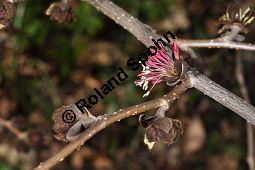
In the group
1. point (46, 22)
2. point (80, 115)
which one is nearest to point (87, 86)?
point (46, 22)

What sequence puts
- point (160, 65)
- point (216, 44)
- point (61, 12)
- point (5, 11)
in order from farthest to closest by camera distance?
1. point (61, 12)
2. point (216, 44)
3. point (5, 11)
4. point (160, 65)

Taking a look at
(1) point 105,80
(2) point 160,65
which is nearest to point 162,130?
(2) point 160,65

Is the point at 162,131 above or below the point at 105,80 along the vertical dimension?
above

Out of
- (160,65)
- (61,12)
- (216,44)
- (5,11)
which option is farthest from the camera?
(61,12)

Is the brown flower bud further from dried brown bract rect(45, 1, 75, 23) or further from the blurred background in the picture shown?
the blurred background

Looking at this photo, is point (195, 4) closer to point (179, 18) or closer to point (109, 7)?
point (179, 18)

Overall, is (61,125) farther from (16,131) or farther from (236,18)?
(16,131)
